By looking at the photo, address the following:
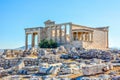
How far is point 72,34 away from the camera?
159 feet

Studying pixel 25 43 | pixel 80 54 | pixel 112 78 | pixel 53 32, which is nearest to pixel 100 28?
pixel 53 32

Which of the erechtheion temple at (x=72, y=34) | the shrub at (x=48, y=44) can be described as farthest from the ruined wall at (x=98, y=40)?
the shrub at (x=48, y=44)

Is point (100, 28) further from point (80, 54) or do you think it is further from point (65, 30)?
point (80, 54)

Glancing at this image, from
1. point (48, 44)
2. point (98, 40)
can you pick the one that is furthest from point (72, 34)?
point (98, 40)

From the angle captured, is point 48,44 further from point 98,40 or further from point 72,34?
point 98,40

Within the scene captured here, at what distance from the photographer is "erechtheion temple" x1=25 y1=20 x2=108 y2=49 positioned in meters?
47.8

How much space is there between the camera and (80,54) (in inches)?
891

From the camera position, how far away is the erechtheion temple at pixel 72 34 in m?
47.8

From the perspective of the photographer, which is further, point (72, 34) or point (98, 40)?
point (98, 40)

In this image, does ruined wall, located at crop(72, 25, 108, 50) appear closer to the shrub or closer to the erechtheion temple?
the erechtheion temple

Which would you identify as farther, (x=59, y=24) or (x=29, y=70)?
(x=59, y=24)

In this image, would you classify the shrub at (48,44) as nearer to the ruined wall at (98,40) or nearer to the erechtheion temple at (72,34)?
the erechtheion temple at (72,34)

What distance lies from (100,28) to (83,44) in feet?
41.8

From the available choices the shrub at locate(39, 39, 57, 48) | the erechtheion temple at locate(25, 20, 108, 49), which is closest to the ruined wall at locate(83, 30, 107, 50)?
the erechtheion temple at locate(25, 20, 108, 49)
